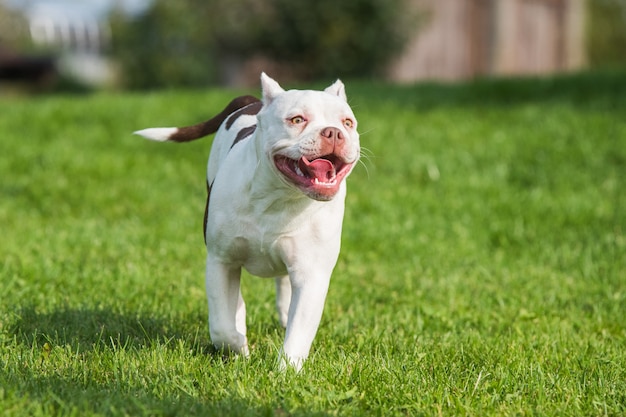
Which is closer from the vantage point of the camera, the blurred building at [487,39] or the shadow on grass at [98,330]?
the shadow on grass at [98,330]

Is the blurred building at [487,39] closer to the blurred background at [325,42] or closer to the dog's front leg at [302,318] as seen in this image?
the blurred background at [325,42]

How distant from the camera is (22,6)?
139ft

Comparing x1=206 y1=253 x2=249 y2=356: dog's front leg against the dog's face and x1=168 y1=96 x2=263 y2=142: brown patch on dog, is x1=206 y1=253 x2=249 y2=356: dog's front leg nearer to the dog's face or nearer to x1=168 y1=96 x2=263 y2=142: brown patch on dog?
the dog's face

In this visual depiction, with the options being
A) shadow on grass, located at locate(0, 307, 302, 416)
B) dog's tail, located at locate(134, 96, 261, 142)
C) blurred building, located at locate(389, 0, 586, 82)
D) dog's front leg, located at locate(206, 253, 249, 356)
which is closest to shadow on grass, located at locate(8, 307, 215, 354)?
shadow on grass, located at locate(0, 307, 302, 416)

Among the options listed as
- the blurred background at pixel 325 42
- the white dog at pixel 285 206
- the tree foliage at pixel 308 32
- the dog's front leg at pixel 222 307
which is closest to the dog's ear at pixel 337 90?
the white dog at pixel 285 206

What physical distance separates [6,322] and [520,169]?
6175 millimetres

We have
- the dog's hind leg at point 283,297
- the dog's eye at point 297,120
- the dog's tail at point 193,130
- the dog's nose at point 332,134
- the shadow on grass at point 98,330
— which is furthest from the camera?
the dog's hind leg at point 283,297

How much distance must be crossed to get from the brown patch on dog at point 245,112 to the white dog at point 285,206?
195mm

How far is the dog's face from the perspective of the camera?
3361 mm

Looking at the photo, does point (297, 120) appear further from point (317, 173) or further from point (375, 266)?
point (375, 266)

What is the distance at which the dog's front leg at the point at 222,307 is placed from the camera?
3.85m

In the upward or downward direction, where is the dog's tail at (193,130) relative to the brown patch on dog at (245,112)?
downward

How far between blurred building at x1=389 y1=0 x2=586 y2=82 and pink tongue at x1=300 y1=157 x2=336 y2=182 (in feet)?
45.5

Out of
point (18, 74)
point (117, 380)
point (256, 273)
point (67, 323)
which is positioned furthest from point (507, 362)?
point (18, 74)
